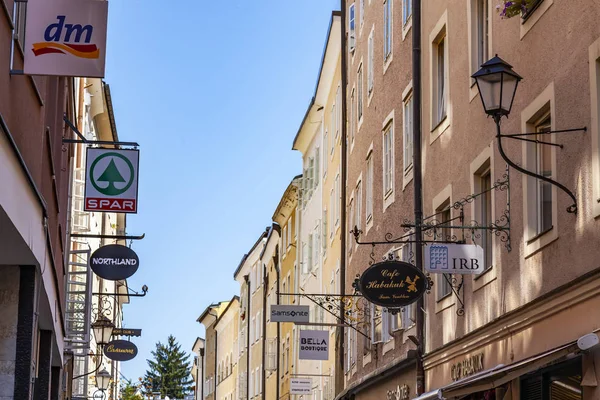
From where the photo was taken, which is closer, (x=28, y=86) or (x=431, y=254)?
(x=28, y=86)

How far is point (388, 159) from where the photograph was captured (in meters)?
26.0

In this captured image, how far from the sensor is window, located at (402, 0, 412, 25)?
23797 mm

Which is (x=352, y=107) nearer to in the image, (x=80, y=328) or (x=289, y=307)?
(x=289, y=307)

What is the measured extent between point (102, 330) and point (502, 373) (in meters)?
17.5

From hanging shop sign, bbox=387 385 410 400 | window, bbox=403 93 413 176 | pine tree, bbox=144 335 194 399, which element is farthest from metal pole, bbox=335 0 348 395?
pine tree, bbox=144 335 194 399

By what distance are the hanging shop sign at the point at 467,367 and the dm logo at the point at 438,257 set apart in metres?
1.79

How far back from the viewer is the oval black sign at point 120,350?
30.1 m

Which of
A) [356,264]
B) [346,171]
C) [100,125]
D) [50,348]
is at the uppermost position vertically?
[100,125]

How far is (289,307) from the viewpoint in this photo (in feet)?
97.6

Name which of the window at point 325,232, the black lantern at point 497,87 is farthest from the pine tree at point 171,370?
the black lantern at point 497,87

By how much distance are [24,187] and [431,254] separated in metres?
6.67

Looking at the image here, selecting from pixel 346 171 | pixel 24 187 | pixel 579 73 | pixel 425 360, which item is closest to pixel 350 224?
pixel 346 171

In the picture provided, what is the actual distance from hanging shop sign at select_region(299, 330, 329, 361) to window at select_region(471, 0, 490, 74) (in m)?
14.2

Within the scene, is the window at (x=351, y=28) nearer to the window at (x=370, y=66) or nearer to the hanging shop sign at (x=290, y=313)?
the window at (x=370, y=66)
